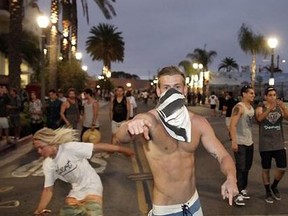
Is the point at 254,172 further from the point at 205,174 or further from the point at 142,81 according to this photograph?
the point at 142,81

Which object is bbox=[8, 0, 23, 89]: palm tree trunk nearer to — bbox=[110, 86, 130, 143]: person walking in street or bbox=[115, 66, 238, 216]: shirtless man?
bbox=[110, 86, 130, 143]: person walking in street

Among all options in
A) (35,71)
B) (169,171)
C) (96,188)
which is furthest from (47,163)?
(35,71)

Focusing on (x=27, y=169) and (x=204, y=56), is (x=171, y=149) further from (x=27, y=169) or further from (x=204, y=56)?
(x=204, y=56)

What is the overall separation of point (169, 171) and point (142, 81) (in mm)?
148476

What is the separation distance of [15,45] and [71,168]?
15273 millimetres

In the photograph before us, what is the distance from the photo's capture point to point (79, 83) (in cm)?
3186

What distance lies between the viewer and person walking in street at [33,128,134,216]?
457cm

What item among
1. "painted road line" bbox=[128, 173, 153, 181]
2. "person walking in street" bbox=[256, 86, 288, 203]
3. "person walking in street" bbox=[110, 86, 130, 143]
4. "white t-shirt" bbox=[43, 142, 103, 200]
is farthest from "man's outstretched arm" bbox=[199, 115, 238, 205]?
"person walking in street" bbox=[110, 86, 130, 143]

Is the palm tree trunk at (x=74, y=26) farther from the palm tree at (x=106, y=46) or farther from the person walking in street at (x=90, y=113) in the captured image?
the palm tree at (x=106, y=46)

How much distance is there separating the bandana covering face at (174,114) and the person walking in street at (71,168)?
145 centimetres

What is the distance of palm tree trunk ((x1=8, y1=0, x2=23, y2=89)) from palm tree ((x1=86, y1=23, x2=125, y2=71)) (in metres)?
55.5

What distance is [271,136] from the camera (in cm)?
765

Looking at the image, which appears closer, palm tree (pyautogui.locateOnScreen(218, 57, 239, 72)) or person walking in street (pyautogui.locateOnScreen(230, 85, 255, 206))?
person walking in street (pyautogui.locateOnScreen(230, 85, 255, 206))

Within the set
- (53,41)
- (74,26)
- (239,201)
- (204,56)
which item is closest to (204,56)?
(204,56)
